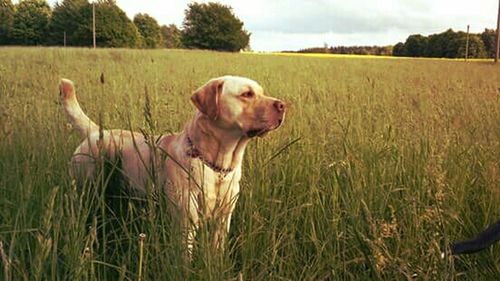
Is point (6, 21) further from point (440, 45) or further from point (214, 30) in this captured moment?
point (440, 45)

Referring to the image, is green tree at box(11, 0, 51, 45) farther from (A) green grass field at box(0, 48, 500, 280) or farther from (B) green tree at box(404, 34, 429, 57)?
(A) green grass field at box(0, 48, 500, 280)

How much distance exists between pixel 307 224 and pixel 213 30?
62105 mm

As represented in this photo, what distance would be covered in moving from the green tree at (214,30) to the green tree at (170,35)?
30.5 ft

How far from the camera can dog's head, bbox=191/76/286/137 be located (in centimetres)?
271

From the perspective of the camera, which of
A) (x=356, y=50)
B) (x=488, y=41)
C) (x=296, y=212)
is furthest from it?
(x=356, y=50)

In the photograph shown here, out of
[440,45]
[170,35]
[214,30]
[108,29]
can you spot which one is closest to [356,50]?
[440,45]

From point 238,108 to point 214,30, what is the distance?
61582 millimetres

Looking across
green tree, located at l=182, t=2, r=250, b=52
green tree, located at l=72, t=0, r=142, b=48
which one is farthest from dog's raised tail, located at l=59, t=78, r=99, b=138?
green tree, located at l=182, t=2, r=250, b=52

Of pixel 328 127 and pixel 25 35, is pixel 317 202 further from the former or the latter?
A: pixel 25 35

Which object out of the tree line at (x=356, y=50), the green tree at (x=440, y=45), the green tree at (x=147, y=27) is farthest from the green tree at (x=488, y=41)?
the green tree at (x=147, y=27)

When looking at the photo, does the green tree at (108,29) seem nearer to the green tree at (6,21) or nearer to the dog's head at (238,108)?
the green tree at (6,21)

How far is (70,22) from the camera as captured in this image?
55.5m

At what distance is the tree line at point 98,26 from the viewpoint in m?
55.2

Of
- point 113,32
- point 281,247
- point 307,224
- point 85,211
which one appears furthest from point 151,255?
point 113,32
